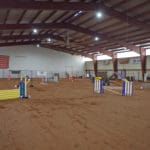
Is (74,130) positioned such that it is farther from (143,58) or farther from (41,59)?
(41,59)

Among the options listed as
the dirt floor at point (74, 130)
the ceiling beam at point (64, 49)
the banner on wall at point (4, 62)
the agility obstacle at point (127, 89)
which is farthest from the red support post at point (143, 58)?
the banner on wall at point (4, 62)

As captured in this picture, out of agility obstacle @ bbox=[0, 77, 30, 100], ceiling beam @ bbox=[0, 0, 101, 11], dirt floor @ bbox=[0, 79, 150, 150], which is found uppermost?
ceiling beam @ bbox=[0, 0, 101, 11]

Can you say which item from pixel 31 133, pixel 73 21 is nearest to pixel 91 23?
pixel 73 21

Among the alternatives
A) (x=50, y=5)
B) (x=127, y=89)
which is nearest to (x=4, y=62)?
(x=50, y=5)

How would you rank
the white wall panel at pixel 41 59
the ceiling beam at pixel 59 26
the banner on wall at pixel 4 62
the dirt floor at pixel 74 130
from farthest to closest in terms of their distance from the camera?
the white wall panel at pixel 41 59, the banner on wall at pixel 4 62, the ceiling beam at pixel 59 26, the dirt floor at pixel 74 130

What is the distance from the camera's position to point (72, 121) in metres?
6.23

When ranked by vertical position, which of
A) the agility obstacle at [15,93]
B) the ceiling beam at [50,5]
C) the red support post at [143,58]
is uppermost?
the ceiling beam at [50,5]

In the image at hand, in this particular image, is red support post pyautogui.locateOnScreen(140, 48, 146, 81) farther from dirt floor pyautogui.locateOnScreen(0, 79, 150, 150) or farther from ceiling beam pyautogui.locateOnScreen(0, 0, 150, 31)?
dirt floor pyautogui.locateOnScreen(0, 79, 150, 150)

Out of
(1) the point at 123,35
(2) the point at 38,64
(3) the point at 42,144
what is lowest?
(3) the point at 42,144

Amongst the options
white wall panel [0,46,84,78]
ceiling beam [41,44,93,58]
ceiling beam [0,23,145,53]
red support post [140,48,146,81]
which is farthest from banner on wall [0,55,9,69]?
red support post [140,48,146,81]

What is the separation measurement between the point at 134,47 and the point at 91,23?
816 centimetres

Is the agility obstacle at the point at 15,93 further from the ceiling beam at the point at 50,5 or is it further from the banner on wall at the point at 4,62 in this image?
the banner on wall at the point at 4,62

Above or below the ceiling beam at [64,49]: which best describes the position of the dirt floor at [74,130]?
below

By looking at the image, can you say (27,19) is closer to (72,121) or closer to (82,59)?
(72,121)
